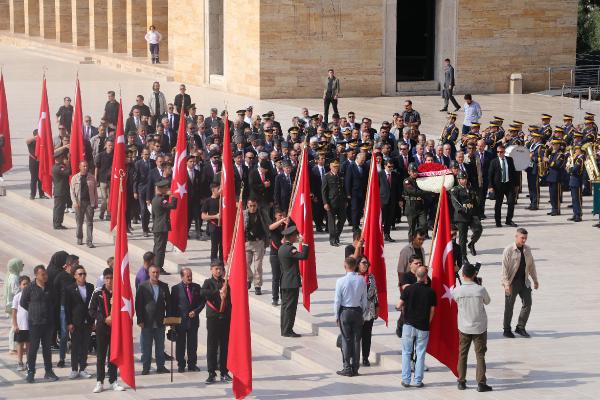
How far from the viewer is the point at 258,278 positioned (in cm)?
2027

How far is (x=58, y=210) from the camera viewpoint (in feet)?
82.0

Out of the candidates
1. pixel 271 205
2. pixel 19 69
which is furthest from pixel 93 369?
pixel 19 69

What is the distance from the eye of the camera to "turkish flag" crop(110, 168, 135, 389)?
16.4m

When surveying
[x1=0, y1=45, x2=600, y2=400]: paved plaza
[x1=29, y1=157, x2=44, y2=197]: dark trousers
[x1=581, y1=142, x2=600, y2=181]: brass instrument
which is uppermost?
[x1=581, y1=142, x2=600, y2=181]: brass instrument

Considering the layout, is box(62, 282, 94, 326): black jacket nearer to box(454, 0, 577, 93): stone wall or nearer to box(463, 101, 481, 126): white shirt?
box(463, 101, 481, 126): white shirt

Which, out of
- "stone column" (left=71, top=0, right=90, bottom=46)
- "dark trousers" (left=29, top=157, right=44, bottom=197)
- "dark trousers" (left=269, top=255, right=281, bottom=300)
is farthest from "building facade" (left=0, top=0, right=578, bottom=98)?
"dark trousers" (left=269, top=255, right=281, bottom=300)

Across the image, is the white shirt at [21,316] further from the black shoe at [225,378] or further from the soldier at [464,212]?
the soldier at [464,212]

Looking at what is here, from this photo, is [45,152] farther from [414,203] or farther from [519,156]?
[519,156]

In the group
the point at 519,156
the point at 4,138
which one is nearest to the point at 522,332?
the point at 519,156

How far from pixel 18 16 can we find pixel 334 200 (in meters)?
45.1

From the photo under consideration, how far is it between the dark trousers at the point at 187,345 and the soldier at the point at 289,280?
4.75 ft

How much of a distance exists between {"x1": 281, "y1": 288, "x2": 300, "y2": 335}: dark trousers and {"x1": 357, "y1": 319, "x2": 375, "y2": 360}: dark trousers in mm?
1340

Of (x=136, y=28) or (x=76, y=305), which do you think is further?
(x=136, y=28)

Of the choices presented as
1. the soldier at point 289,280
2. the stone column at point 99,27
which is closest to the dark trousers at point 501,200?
the soldier at point 289,280
